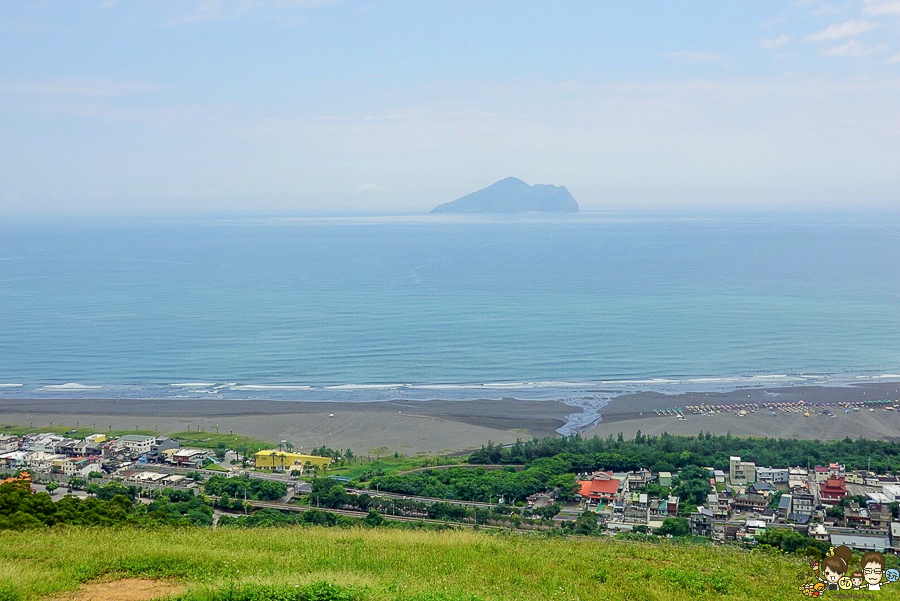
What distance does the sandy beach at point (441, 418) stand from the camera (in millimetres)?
23734

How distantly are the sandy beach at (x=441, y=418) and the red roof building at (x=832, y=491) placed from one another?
6303mm

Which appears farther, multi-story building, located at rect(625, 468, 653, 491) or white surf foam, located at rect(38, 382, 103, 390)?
white surf foam, located at rect(38, 382, 103, 390)

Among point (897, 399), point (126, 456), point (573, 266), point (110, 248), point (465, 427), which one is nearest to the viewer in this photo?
point (126, 456)

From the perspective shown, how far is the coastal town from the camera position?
14938 millimetres

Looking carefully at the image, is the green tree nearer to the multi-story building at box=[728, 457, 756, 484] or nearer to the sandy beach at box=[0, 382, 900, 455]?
the multi-story building at box=[728, 457, 756, 484]

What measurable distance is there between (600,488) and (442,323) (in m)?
23.2

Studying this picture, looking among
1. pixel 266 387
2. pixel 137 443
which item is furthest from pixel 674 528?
pixel 266 387

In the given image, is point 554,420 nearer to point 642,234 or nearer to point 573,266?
point 573,266

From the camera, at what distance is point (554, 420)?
25359 millimetres

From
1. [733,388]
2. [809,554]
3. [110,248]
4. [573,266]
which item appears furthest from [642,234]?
[809,554]

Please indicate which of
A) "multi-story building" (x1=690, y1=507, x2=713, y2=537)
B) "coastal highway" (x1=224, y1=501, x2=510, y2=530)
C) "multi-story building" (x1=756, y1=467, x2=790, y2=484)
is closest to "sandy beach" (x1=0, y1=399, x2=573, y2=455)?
"coastal highway" (x1=224, y1=501, x2=510, y2=530)

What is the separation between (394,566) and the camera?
7.29 m

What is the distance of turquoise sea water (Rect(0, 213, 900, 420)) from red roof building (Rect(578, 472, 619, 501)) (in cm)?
1014

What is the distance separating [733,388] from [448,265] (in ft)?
136
